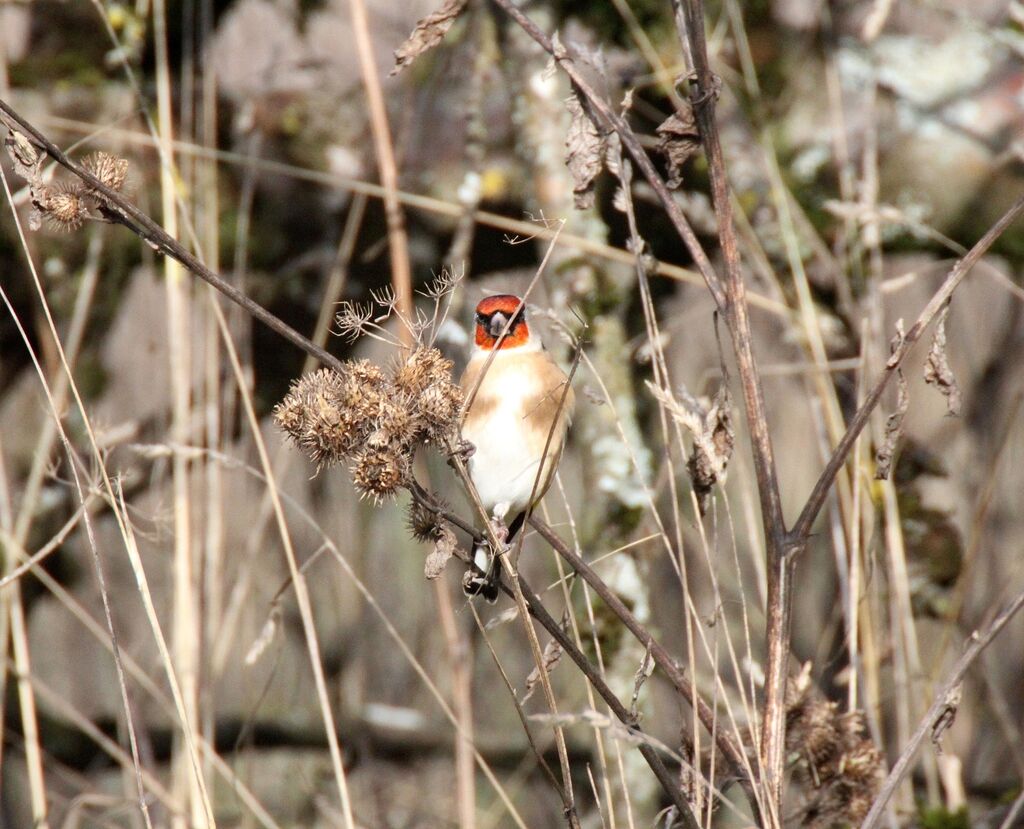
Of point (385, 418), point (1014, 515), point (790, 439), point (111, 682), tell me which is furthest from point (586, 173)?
point (111, 682)

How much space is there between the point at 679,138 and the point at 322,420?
1.89ft

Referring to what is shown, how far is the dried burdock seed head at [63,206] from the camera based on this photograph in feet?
3.70

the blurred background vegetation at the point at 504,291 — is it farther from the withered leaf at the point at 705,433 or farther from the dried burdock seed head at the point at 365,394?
the dried burdock seed head at the point at 365,394

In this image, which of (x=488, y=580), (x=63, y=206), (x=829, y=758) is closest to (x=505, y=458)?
(x=488, y=580)

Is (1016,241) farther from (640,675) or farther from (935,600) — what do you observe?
(640,675)

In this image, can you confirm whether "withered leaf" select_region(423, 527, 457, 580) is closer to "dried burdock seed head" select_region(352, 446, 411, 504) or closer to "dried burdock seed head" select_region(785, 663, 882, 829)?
"dried burdock seed head" select_region(352, 446, 411, 504)

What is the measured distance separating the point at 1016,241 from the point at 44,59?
107 inches

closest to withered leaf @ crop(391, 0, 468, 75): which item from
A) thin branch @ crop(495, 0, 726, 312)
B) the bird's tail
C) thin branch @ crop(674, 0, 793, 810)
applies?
thin branch @ crop(495, 0, 726, 312)

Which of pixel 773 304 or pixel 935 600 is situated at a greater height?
pixel 773 304

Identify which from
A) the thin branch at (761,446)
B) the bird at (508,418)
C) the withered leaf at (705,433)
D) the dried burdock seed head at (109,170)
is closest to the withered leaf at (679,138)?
the thin branch at (761,446)

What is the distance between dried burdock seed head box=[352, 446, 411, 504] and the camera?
1.12 metres

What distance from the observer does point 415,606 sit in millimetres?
3604

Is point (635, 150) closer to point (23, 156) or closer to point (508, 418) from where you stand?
point (23, 156)

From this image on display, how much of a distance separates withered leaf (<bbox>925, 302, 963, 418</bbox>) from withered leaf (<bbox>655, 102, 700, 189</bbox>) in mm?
361
